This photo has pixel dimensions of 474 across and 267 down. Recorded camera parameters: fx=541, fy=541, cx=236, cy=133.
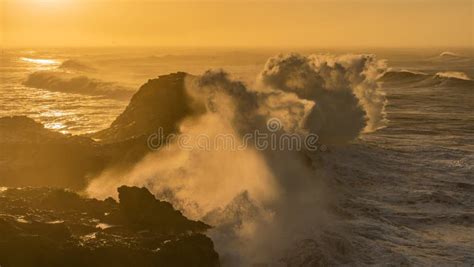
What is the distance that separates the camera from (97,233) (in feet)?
41.9

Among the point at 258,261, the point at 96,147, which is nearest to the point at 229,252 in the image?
the point at 258,261

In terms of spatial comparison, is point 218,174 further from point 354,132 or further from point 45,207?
point 354,132

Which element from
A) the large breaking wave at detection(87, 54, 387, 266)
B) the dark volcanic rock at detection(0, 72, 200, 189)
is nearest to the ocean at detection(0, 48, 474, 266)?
the large breaking wave at detection(87, 54, 387, 266)

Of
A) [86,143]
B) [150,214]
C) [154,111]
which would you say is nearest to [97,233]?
[150,214]

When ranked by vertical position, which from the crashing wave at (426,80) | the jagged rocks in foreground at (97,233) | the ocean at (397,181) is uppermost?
the crashing wave at (426,80)

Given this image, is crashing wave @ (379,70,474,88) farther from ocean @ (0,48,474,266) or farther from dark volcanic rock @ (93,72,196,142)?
dark volcanic rock @ (93,72,196,142)

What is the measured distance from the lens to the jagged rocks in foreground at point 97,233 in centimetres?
1153

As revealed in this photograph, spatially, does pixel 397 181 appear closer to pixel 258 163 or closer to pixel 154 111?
pixel 258 163

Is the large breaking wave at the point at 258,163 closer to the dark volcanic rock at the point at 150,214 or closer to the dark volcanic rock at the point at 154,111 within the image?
the dark volcanic rock at the point at 154,111

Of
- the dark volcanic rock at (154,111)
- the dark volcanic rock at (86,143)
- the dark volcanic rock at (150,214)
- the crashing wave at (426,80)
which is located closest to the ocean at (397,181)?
the dark volcanic rock at (150,214)

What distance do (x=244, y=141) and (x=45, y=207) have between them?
808cm

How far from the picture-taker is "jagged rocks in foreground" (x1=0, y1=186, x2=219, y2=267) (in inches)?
454

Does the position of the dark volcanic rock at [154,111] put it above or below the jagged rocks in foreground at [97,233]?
above

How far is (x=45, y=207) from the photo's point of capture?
14555 mm
